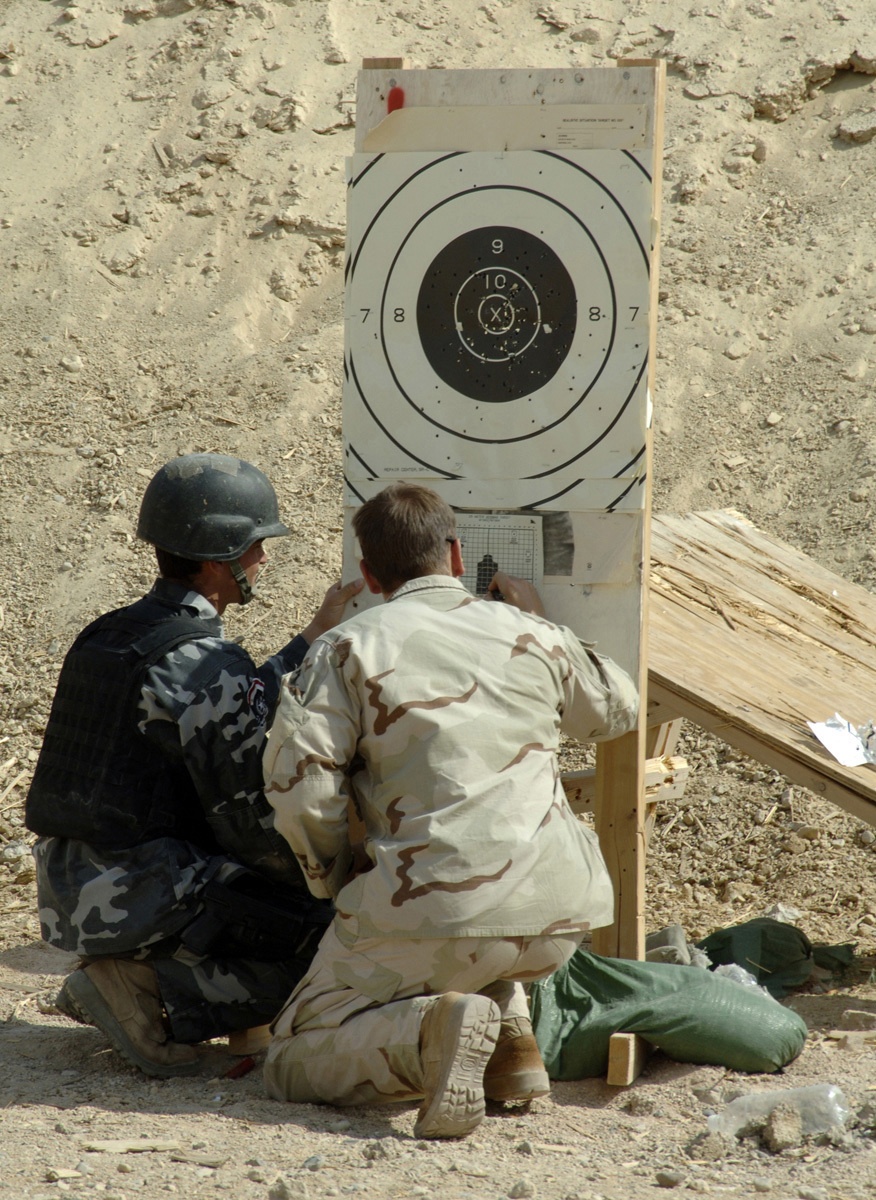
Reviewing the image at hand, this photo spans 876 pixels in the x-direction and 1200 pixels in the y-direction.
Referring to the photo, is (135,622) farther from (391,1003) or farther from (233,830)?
(391,1003)

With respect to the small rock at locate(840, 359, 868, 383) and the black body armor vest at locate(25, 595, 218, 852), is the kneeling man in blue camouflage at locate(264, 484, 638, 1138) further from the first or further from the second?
the small rock at locate(840, 359, 868, 383)

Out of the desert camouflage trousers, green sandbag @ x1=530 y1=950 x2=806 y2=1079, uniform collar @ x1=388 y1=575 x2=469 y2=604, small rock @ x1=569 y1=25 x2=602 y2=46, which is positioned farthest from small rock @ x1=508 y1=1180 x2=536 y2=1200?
small rock @ x1=569 y1=25 x2=602 y2=46

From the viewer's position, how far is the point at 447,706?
2.39 meters

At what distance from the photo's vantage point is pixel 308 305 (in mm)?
7312

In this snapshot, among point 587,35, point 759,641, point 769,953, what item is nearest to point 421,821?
point 769,953

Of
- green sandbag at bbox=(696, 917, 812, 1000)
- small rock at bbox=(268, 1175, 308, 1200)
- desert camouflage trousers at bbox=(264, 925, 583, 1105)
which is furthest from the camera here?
green sandbag at bbox=(696, 917, 812, 1000)

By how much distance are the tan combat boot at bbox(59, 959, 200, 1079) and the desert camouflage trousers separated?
361mm

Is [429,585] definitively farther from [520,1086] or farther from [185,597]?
[520,1086]

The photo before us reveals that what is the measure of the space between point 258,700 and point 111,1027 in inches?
30.2

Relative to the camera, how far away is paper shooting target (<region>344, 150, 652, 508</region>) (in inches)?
118

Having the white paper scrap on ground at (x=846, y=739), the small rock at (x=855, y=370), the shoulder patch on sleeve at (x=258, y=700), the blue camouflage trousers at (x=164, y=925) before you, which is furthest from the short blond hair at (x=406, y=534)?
the small rock at (x=855, y=370)

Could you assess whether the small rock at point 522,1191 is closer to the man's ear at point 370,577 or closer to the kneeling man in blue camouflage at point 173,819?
the kneeling man in blue camouflage at point 173,819

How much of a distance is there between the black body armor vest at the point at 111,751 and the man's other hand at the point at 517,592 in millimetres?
666

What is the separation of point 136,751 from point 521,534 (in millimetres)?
1011
